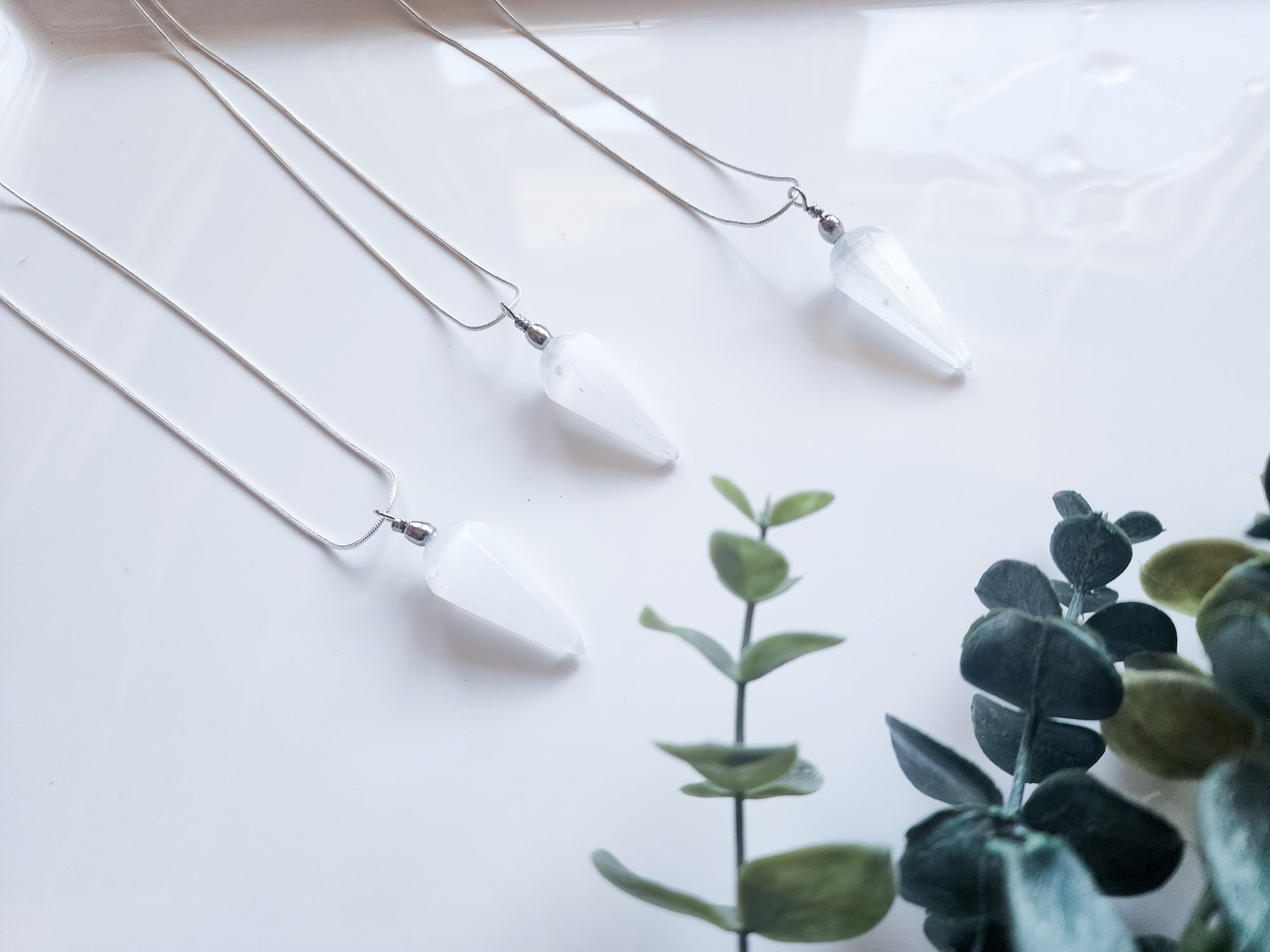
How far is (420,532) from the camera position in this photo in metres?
0.61

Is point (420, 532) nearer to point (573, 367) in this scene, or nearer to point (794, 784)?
point (573, 367)

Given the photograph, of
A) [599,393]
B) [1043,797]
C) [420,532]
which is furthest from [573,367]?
[1043,797]

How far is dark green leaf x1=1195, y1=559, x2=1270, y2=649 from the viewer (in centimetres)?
36

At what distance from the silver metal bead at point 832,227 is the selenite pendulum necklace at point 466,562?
0.97ft

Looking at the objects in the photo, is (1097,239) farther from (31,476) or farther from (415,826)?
(31,476)

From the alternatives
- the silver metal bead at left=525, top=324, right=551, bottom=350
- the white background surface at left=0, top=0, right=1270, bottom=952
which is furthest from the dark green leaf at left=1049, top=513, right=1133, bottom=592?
the silver metal bead at left=525, top=324, right=551, bottom=350

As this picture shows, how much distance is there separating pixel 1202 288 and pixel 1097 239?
0.07 m

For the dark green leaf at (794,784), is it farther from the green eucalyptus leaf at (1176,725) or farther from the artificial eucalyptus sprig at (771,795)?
the green eucalyptus leaf at (1176,725)

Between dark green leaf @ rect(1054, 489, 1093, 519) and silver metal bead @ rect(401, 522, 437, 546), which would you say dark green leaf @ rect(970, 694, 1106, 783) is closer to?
dark green leaf @ rect(1054, 489, 1093, 519)

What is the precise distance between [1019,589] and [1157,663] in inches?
2.6

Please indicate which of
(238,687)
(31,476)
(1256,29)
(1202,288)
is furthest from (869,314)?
(31,476)

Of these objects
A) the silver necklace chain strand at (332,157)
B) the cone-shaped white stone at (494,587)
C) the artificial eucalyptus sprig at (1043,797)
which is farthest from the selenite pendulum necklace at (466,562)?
the artificial eucalyptus sprig at (1043,797)

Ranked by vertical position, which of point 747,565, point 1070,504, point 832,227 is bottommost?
point 747,565

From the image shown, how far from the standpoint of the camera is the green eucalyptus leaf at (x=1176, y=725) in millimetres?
390
